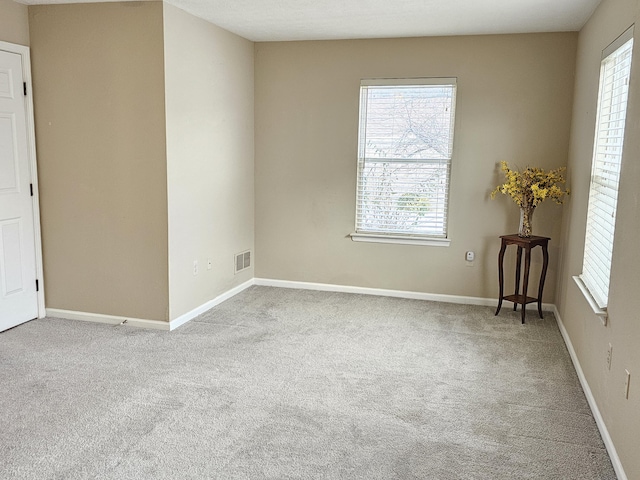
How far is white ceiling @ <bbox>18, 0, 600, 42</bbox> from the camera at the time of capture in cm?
387

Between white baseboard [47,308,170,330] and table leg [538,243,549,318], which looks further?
table leg [538,243,549,318]

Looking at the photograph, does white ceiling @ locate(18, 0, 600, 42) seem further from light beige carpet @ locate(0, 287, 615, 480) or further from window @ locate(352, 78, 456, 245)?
light beige carpet @ locate(0, 287, 615, 480)

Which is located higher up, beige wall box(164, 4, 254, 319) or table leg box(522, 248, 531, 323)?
beige wall box(164, 4, 254, 319)

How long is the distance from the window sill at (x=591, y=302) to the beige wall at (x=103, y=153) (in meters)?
2.90

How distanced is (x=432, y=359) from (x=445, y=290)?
1.56m

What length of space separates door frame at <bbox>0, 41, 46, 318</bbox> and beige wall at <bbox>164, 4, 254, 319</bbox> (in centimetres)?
112

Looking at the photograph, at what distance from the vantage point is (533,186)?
4.46 m

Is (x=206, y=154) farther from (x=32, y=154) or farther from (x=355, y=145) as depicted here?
(x=355, y=145)

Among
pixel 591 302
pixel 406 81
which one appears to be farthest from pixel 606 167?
pixel 406 81

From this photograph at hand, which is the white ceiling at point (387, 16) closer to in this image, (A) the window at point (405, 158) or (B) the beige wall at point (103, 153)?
(B) the beige wall at point (103, 153)

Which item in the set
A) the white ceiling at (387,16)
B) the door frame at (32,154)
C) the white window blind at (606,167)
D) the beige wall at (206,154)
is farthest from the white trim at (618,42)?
the door frame at (32,154)

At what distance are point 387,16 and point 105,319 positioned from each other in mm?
3213

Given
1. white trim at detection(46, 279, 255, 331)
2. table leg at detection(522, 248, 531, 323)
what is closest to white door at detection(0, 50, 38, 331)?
white trim at detection(46, 279, 255, 331)

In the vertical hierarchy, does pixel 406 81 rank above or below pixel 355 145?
above
